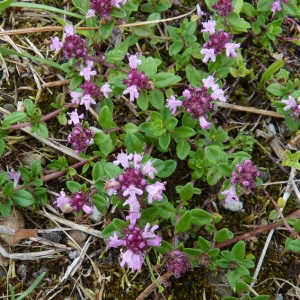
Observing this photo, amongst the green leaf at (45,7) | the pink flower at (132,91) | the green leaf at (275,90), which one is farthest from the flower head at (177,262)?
the green leaf at (45,7)

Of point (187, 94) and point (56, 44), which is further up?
point (56, 44)

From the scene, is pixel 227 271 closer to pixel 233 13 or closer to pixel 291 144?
pixel 291 144

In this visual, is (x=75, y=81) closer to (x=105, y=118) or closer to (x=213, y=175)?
(x=105, y=118)

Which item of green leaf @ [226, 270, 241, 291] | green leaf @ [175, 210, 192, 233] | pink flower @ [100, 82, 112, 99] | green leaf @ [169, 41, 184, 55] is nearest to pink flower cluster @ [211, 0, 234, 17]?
green leaf @ [169, 41, 184, 55]

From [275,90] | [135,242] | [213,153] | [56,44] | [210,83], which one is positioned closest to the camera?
[135,242]

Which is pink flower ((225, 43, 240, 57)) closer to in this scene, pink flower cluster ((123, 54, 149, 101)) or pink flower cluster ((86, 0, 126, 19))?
pink flower cluster ((123, 54, 149, 101))

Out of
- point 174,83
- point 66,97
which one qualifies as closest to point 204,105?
point 174,83

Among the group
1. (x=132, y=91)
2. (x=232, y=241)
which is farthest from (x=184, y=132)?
(x=232, y=241)
